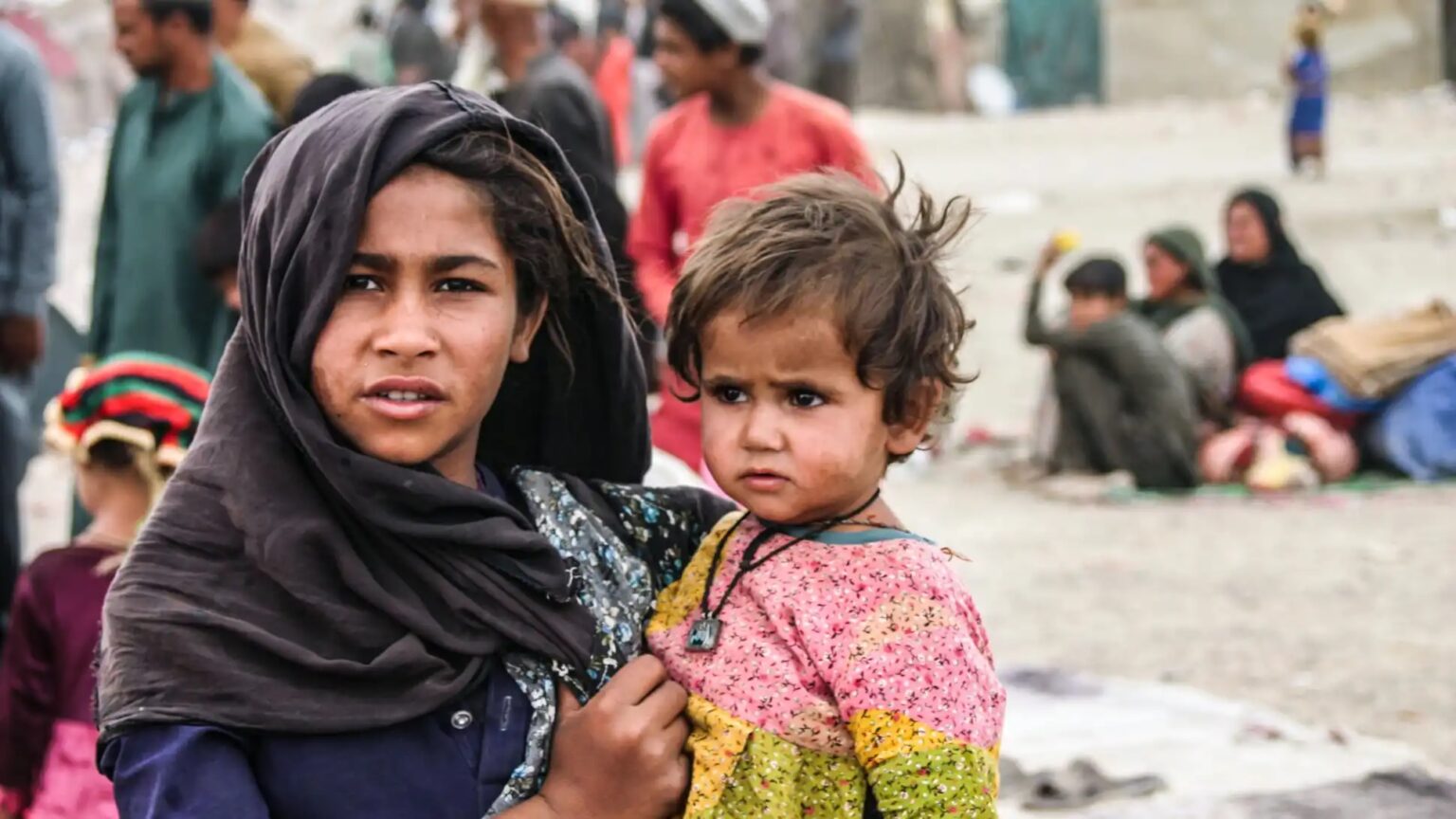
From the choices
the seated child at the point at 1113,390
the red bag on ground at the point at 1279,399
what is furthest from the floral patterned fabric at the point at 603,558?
the red bag on ground at the point at 1279,399

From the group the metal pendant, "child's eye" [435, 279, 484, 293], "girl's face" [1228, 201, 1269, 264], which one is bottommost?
"girl's face" [1228, 201, 1269, 264]

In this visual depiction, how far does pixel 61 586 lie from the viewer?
356cm

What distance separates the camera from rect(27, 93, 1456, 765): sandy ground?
6.61 m

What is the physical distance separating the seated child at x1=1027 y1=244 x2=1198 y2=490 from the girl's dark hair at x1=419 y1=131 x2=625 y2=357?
23.9 feet

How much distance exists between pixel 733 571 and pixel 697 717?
17 cm

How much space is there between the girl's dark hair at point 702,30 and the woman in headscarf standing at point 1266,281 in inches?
207

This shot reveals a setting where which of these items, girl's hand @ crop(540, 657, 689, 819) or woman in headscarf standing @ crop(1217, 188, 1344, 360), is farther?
woman in headscarf standing @ crop(1217, 188, 1344, 360)

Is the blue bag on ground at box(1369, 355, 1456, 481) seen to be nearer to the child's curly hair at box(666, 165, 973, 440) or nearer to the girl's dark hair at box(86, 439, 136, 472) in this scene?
the girl's dark hair at box(86, 439, 136, 472)

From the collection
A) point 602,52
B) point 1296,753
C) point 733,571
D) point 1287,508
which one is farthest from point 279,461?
point 602,52

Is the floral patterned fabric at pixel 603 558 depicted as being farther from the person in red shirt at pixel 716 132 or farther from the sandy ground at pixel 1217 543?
the person in red shirt at pixel 716 132

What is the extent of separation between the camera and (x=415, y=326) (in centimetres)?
210

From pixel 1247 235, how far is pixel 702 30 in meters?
5.54

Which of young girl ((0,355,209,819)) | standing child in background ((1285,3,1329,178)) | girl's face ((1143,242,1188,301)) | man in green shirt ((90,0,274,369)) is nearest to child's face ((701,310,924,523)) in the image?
young girl ((0,355,209,819))

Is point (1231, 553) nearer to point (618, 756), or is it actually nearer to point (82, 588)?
point (82, 588)
